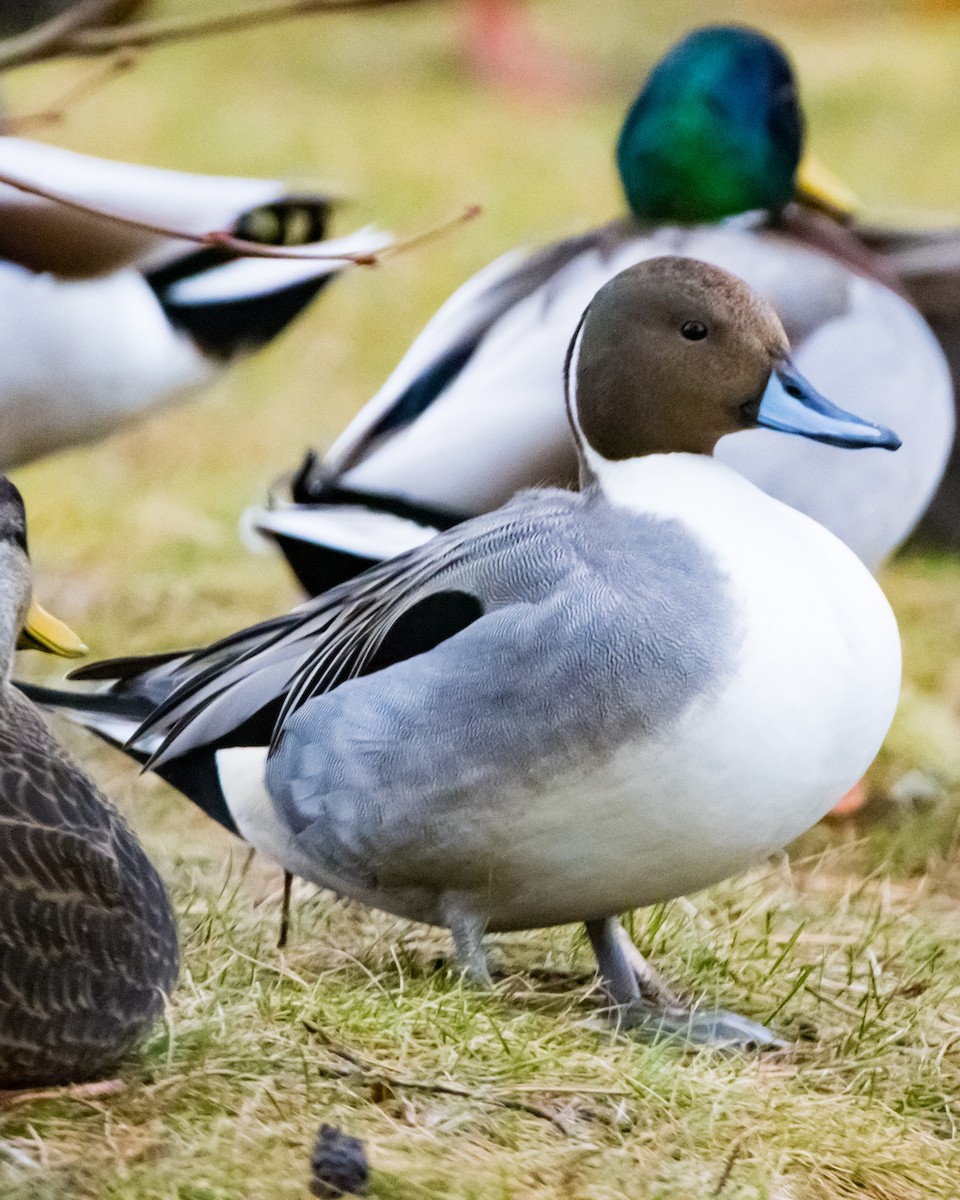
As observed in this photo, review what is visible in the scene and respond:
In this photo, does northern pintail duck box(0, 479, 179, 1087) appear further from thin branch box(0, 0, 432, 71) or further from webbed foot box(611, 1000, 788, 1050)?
thin branch box(0, 0, 432, 71)

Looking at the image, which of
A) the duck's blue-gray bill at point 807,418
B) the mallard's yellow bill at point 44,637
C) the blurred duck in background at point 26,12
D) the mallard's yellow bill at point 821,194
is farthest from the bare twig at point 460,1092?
the blurred duck in background at point 26,12

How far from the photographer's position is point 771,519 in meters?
2.32

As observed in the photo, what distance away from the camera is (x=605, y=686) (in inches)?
85.6

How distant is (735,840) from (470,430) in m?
1.25

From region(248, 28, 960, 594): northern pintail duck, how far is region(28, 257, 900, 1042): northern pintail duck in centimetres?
71

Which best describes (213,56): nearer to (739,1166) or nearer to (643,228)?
(643,228)

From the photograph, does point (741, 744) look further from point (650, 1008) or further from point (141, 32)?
point (141, 32)

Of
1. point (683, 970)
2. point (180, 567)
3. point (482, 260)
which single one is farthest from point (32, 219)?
point (482, 260)

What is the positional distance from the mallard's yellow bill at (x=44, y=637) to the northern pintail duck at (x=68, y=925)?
265 mm

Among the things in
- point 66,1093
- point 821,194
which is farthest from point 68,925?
point 821,194

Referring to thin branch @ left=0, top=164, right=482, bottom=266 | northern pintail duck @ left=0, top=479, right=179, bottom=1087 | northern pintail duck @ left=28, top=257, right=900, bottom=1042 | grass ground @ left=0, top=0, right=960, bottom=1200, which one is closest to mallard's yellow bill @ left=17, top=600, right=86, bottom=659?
northern pintail duck @ left=28, top=257, right=900, bottom=1042

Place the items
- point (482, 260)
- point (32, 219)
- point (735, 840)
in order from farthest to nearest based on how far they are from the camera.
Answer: point (482, 260) < point (32, 219) < point (735, 840)

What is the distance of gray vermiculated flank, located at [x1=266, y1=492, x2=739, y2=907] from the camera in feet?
7.14

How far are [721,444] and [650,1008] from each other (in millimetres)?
1237
